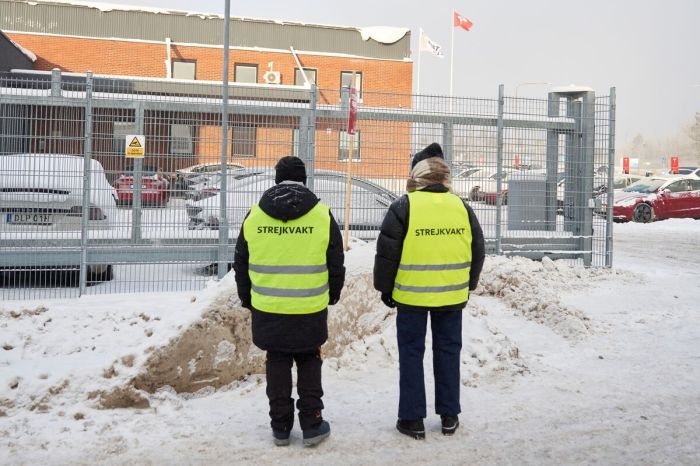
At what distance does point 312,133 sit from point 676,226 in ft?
54.1

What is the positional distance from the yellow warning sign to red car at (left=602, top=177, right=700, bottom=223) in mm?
19057

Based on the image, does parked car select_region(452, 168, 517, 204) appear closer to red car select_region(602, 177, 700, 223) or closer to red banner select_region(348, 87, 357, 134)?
red banner select_region(348, 87, 357, 134)

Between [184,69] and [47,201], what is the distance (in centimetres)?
3161

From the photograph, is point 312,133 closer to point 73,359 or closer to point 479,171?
point 479,171

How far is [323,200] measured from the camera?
10.1 m

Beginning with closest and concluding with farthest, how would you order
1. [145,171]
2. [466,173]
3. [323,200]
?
Result: [145,171]
[323,200]
[466,173]

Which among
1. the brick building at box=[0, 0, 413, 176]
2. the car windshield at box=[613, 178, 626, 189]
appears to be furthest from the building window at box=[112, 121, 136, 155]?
the car windshield at box=[613, 178, 626, 189]

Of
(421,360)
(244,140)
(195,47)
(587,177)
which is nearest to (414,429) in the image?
(421,360)

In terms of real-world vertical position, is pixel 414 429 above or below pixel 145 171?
below

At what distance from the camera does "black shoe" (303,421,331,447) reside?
15.8 feet

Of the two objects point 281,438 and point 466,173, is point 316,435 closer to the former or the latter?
point 281,438

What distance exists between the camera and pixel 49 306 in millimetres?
7875

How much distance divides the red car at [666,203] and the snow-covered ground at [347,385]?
16.5m

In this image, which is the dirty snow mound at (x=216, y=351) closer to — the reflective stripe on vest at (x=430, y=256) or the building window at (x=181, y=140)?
the reflective stripe on vest at (x=430, y=256)
